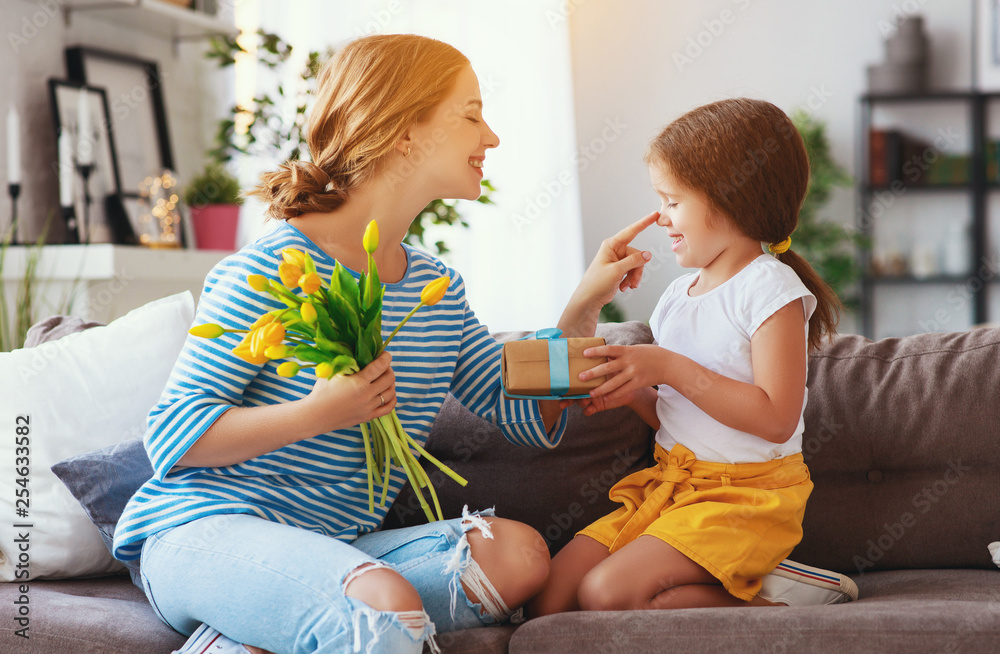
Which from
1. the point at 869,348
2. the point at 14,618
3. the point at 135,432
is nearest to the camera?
the point at 14,618

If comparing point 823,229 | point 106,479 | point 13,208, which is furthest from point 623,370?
point 823,229

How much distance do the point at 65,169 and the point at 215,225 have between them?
22.1 inches

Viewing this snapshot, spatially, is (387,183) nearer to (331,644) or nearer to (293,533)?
(293,533)

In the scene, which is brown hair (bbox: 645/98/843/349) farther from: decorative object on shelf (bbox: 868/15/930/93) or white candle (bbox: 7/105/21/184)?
decorative object on shelf (bbox: 868/15/930/93)

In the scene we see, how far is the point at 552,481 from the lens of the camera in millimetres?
1592

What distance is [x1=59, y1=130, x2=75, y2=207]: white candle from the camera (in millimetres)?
2807

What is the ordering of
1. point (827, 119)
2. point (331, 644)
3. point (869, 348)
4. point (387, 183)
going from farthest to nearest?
point (827, 119) < point (869, 348) < point (387, 183) < point (331, 644)

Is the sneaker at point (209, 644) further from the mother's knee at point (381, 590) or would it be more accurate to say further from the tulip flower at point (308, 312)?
the tulip flower at point (308, 312)

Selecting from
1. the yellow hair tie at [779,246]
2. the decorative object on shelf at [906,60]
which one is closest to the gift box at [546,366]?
the yellow hair tie at [779,246]

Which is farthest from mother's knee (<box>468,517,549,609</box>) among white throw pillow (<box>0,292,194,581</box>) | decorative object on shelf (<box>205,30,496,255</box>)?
decorative object on shelf (<box>205,30,496,255</box>)

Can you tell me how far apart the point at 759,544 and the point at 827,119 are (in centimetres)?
367

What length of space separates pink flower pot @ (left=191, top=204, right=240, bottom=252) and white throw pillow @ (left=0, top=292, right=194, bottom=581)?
66.8 inches

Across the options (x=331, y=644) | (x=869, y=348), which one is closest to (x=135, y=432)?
(x=331, y=644)

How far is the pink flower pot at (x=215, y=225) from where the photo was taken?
3223 millimetres
